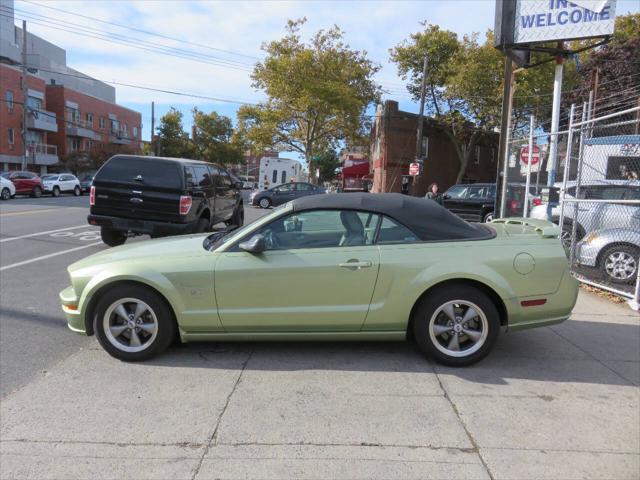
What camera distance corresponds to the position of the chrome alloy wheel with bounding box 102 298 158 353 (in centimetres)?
440

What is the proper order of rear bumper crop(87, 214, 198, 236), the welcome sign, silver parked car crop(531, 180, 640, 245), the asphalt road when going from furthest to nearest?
the welcome sign
rear bumper crop(87, 214, 198, 236)
silver parked car crop(531, 180, 640, 245)
the asphalt road

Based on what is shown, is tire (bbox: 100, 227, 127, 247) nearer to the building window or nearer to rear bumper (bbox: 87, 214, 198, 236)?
rear bumper (bbox: 87, 214, 198, 236)

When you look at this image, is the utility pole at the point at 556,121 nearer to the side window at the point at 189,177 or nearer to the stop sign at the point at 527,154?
the stop sign at the point at 527,154

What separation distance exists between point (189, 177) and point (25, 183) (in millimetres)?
24291

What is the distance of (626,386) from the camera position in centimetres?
418

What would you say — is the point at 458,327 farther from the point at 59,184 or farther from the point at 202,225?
the point at 59,184

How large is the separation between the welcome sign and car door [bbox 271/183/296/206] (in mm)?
15211

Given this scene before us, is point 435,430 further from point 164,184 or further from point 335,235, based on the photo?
point 164,184

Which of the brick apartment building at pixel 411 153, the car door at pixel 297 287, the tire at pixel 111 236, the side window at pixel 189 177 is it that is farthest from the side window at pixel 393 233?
the brick apartment building at pixel 411 153

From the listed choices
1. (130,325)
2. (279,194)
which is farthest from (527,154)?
(279,194)

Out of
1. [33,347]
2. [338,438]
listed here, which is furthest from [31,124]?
[338,438]

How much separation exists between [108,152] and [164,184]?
159ft

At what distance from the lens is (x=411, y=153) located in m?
38.5

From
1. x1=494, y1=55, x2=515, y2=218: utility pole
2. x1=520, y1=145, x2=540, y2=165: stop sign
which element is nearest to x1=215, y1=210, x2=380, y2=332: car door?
x1=494, y1=55, x2=515, y2=218: utility pole
